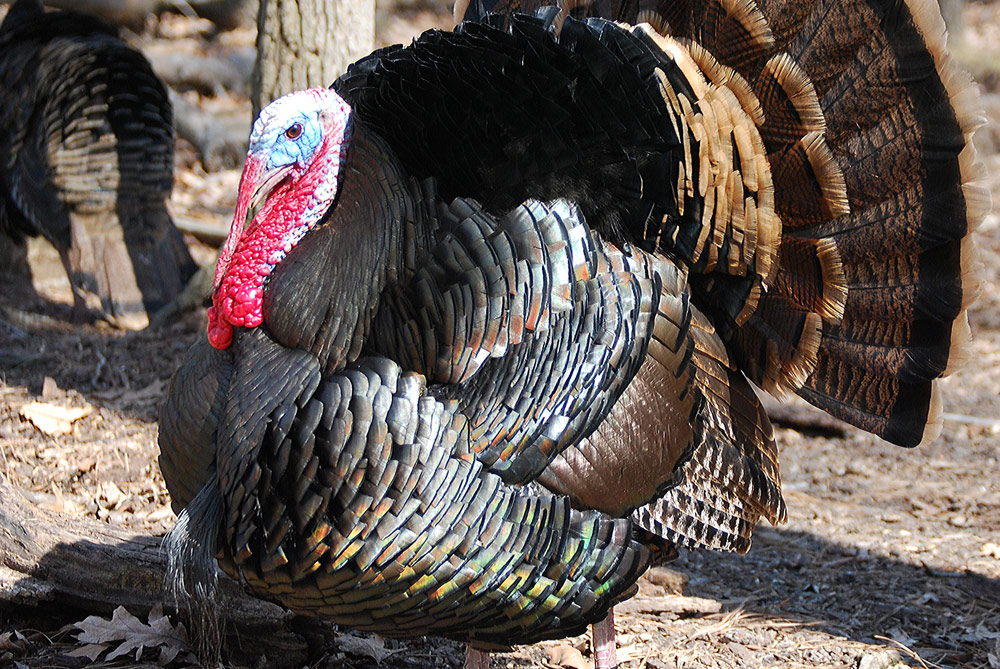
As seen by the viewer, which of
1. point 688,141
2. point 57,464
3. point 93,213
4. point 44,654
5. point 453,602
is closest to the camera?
point 453,602

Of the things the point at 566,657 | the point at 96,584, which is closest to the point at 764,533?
the point at 566,657

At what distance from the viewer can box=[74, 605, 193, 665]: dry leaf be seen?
3.15 meters

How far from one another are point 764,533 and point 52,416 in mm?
3335

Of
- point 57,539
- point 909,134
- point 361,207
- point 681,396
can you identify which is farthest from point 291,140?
point 909,134

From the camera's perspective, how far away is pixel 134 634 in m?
3.15

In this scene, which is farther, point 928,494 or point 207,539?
point 928,494

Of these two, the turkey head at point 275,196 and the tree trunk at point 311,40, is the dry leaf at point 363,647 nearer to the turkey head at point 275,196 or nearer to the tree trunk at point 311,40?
the turkey head at point 275,196

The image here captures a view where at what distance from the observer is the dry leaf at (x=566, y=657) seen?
3578 mm

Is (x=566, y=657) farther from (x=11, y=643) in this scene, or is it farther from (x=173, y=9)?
(x=173, y=9)

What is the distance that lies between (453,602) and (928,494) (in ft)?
10.6

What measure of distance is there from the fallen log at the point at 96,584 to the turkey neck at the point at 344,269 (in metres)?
1.07

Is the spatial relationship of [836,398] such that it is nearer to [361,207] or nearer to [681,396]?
[681,396]

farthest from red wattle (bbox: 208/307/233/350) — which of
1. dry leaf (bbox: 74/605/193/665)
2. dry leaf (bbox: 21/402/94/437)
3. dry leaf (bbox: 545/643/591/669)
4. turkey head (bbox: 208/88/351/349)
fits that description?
dry leaf (bbox: 21/402/94/437)

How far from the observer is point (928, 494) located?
4.93 metres
